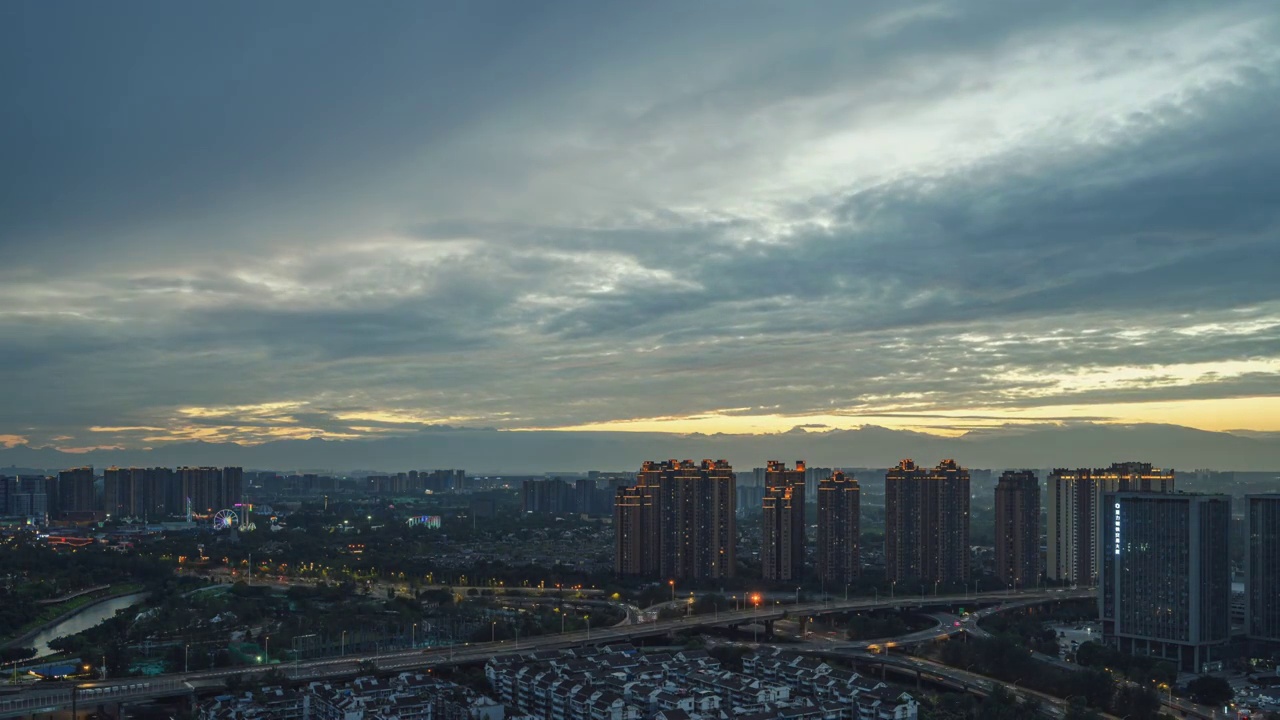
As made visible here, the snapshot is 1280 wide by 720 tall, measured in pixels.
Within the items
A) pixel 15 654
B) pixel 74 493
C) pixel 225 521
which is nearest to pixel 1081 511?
pixel 15 654

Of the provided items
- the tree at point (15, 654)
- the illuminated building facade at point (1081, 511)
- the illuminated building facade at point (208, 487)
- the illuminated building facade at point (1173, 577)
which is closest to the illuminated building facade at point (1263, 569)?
the illuminated building facade at point (1173, 577)

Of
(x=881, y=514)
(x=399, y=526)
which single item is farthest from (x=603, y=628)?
(x=881, y=514)

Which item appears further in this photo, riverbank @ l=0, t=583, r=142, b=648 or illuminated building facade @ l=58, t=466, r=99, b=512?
illuminated building facade @ l=58, t=466, r=99, b=512

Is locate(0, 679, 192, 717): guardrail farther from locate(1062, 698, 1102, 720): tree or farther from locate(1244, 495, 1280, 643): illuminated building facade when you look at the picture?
locate(1244, 495, 1280, 643): illuminated building facade

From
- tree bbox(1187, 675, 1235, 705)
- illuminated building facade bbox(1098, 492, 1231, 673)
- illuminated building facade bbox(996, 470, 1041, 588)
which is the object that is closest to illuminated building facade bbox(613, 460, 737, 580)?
illuminated building facade bbox(996, 470, 1041, 588)

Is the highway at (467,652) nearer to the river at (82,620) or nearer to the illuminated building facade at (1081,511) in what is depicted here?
the illuminated building facade at (1081,511)

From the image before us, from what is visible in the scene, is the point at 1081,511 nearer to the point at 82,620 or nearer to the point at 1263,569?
the point at 1263,569
